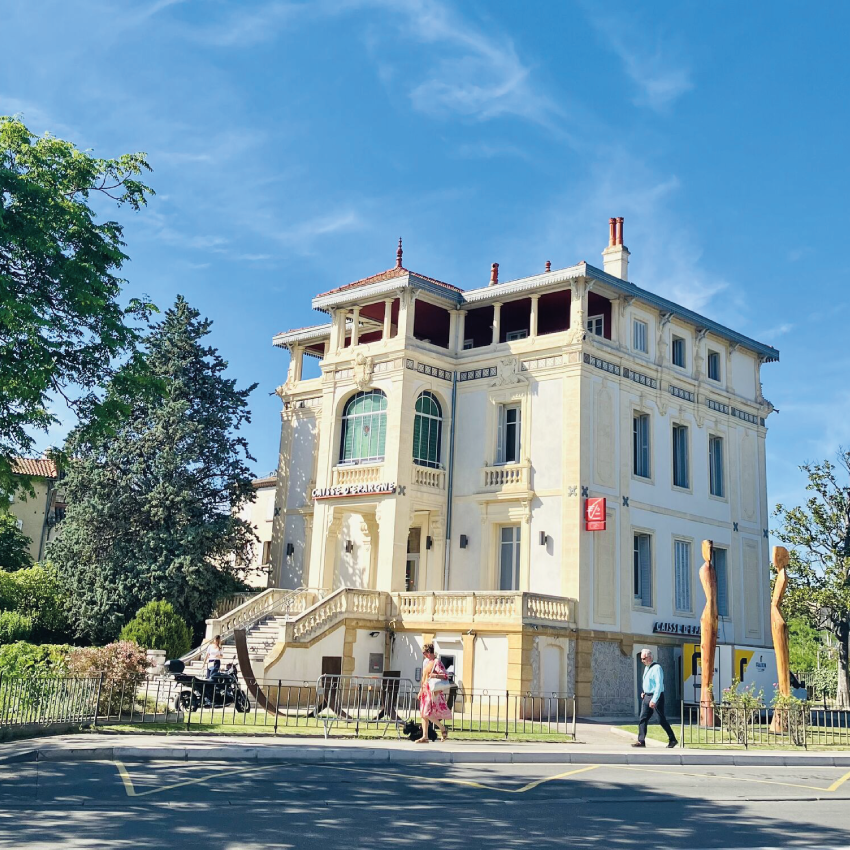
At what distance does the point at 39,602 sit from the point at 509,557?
674 inches

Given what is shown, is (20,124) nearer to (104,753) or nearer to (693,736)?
(104,753)

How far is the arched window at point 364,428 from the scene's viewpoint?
115 ft

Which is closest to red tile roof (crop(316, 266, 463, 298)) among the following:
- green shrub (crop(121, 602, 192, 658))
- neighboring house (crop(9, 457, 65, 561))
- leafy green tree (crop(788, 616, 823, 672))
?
green shrub (crop(121, 602, 192, 658))

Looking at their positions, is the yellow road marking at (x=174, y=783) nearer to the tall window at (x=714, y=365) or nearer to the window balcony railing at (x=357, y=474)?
the window balcony railing at (x=357, y=474)

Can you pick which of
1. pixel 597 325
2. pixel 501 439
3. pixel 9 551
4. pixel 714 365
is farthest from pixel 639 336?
pixel 9 551

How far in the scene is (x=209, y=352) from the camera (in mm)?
39312

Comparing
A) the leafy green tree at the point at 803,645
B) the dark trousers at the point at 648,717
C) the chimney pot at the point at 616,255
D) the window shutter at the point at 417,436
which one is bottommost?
the dark trousers at the point at 648,717

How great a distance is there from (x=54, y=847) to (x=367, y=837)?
285 cm

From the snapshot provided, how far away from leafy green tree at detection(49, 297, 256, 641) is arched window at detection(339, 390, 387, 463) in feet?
16.1

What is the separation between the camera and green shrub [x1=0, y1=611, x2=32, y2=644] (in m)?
33.5

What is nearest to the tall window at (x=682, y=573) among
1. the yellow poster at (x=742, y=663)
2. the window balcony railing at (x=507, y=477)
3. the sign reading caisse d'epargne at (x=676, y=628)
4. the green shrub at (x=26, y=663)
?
the sign reading caisse d'epargne at (x=676, y=628)

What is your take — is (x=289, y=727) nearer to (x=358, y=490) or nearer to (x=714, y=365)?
(x=358, y=490)

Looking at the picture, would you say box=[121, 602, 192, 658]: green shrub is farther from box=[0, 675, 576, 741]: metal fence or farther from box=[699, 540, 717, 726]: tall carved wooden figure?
box=[699, 540, 717, 726]: tall carved wooden figure

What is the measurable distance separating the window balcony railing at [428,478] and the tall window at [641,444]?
663 cm
